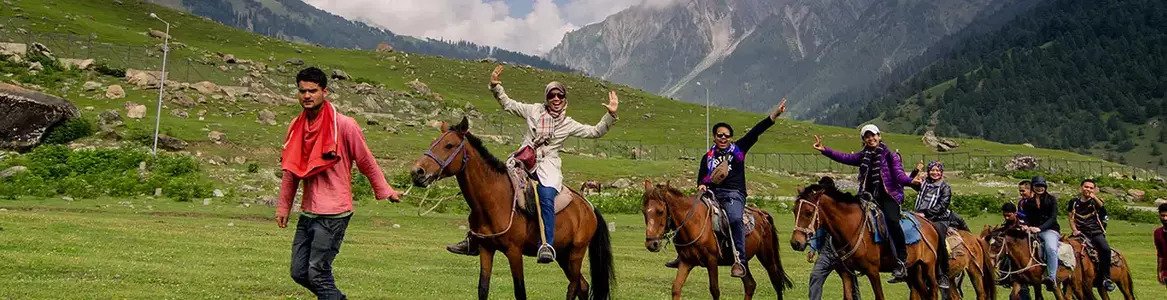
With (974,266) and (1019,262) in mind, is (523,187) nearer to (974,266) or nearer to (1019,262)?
(974,266)

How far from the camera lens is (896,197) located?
13.2 m

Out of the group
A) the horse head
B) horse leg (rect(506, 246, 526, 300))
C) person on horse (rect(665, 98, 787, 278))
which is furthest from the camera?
person on horse (rect(665, 98, 787, 278))

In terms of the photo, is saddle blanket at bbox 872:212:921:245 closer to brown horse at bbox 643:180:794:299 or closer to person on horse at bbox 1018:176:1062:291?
brown horse at bbox 643:180:794:299

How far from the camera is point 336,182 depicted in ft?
26.2

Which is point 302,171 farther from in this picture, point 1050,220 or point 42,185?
point 42,185

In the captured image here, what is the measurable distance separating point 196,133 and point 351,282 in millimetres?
38794

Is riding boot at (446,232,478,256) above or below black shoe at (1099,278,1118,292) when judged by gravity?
above

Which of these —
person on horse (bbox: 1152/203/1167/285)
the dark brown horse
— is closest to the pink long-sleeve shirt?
the dark brown horse

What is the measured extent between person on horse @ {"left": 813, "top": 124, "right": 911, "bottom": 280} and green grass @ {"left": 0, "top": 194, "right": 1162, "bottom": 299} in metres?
4.55

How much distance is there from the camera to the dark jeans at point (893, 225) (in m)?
13.2

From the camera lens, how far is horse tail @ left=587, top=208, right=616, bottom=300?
1239 centimetres

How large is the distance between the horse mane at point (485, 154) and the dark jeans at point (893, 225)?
6.74 m

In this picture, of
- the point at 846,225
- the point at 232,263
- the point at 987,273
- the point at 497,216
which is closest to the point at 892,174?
the point at 846,225

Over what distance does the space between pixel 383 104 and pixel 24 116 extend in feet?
151
